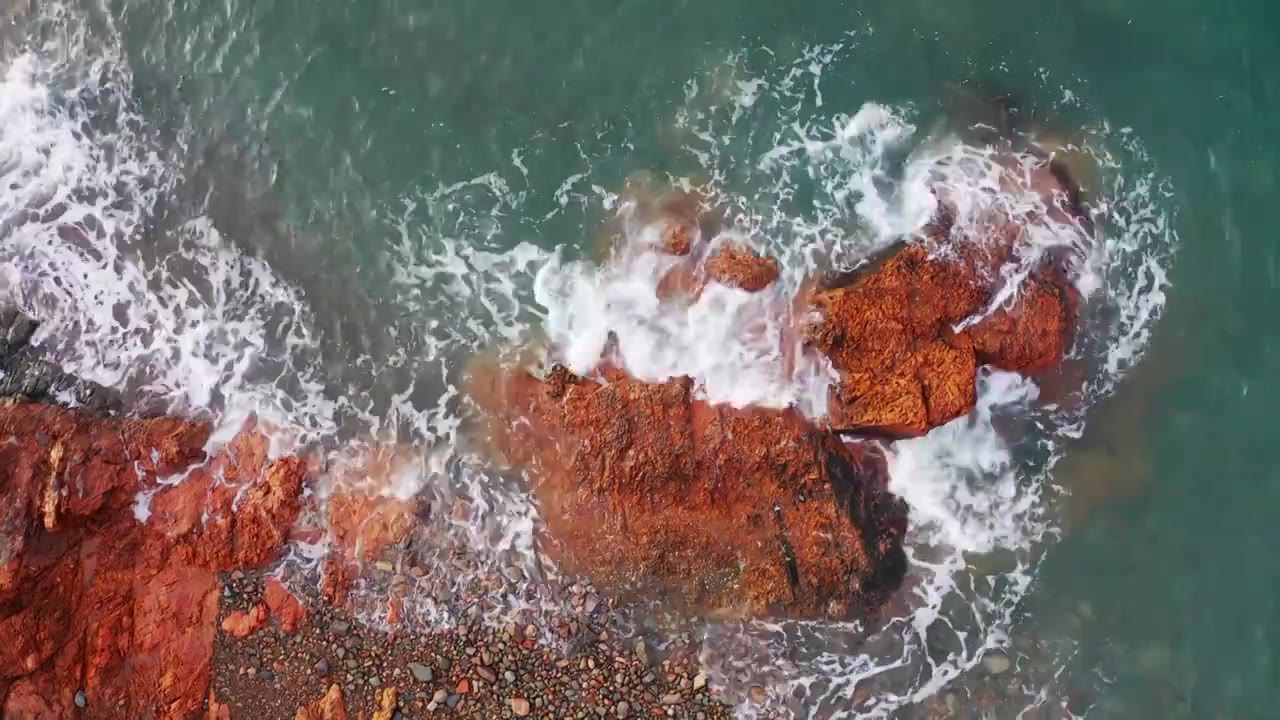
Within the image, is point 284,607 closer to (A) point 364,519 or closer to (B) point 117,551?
(A) point 364,519

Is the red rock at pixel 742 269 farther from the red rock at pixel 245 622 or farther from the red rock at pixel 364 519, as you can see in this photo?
the red rock at pixel 245 622

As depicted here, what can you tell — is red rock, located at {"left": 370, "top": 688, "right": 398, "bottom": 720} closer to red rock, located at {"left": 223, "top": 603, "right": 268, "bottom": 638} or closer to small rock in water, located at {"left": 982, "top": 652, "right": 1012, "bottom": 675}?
red rock, located at {"left": 223, "top": 603, "right": 268, "bottom": 638}

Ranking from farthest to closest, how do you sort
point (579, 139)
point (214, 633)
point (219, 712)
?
point (579, 139) < point (214, 633) < point (219, 712)

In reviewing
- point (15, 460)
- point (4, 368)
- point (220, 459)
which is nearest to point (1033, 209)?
point (220, 459)

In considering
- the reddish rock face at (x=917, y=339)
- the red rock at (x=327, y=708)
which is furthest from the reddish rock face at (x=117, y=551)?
the reddish rock face at (x=917, y=339)

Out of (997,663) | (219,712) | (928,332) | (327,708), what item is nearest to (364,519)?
(327,708)

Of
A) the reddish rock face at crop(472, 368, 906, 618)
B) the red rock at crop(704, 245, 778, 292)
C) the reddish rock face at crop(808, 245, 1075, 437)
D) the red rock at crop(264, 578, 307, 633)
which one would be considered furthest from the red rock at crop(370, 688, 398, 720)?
the red rock at crop(704, 245, 778, 292)
